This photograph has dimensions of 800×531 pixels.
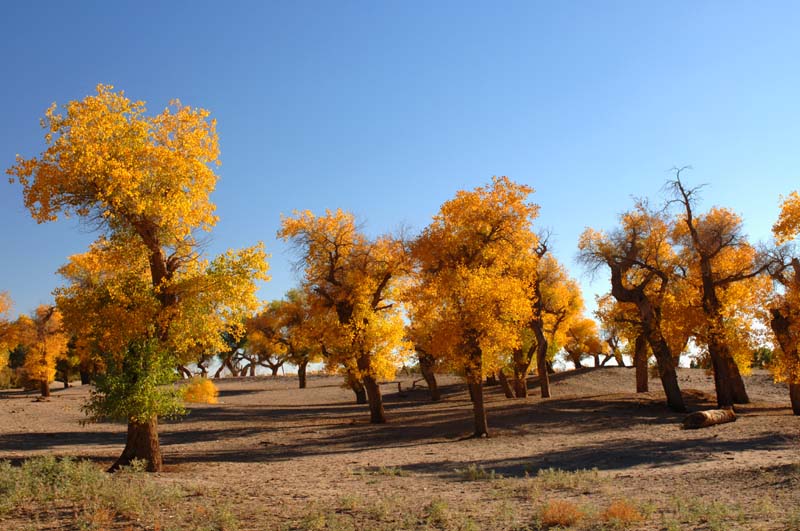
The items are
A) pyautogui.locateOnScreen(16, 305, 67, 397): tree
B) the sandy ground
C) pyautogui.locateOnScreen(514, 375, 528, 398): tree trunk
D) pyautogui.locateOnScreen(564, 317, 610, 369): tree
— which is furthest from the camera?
pyautogui.locateOnScreen(564, 317, 610, 369): tree

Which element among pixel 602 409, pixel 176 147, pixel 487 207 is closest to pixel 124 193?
pixel 176 147

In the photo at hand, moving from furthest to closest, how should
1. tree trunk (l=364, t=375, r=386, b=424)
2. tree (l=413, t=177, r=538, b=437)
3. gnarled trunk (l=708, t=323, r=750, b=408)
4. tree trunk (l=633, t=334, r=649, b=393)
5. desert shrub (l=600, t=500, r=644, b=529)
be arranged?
1. tree trunk (l=633, t=334, r=649, b=393)
2. tree trunk (l=364, t=375, r=386, b=424)
3. gnarled trunk (l=708, t=323, r=750, b=408)
4. tree (l=413, t=177, r=538, b=437)
5. desert shrub (l=600, t=500, r=644, b=529)

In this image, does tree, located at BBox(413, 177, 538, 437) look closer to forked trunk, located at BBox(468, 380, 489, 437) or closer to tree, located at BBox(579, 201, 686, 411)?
forked trunk, located at BBox(468, 380, 489, 437)

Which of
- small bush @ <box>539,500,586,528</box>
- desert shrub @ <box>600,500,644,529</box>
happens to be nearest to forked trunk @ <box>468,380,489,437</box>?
small bush @ <box>539,500,586,528</box>

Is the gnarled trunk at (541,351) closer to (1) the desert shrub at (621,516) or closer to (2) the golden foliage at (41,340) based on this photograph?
(1) the desert shrub at (621,516)

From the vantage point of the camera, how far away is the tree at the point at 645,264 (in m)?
29.2

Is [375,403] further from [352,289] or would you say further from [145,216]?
[145,216]

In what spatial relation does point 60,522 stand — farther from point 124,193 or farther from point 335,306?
point 335,306

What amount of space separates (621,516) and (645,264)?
21868 millimetres

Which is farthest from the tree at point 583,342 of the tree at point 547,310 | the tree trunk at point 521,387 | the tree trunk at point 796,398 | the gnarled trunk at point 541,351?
the tree trunk at point 796,398

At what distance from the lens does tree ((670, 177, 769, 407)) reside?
93.3 feet

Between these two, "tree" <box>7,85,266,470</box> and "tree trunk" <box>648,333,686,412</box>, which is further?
"tree trunk" <box>648,333,686,412</box>

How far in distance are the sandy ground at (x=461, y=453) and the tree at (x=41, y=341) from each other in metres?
5.30

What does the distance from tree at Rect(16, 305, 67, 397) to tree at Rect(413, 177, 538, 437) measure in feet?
117
